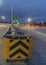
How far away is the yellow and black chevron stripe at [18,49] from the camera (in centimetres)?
1116

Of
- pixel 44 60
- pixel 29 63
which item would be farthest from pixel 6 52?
pixel 44 60

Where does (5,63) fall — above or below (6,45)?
below

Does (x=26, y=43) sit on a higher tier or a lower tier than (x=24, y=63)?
higher

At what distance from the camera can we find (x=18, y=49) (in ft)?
36.8

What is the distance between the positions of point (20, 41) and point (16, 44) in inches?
7.4

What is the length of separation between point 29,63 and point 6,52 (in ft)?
3.18

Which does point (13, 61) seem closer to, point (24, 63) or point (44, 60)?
point (24, 63)

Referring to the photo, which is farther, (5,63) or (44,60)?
(44,60)

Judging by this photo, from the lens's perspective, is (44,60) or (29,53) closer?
(29,53)

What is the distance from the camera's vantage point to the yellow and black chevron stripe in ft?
36.6

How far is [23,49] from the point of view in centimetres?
1121

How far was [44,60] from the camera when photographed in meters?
12.1

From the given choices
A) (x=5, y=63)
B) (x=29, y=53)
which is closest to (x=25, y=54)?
(x=29, y=53)

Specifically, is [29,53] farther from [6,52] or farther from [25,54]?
[6,52]
